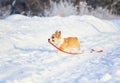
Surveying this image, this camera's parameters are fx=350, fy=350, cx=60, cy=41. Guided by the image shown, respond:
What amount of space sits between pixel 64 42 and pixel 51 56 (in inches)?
21.6

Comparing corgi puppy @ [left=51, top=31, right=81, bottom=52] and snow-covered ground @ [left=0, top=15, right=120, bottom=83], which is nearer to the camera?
snow-covered ground @ [left=0, top=15, right=120, bottom=83]

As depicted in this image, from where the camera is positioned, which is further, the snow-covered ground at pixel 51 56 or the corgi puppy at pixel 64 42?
the corgi puppy at pixel 64 42

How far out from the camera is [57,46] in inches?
339

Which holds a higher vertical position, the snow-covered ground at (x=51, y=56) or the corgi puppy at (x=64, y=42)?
the corgi puppy at (x=64, y=42)

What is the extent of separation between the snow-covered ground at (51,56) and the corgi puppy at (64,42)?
0.27 meters

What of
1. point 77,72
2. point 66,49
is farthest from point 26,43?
point 77,72

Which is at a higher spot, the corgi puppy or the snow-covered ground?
the corgi puppy

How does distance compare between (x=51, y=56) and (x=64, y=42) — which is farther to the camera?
(x=64, y=42)

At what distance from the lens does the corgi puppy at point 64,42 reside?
27.7ft

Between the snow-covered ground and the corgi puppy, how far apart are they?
274 mm

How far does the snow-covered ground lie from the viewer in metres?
6.53

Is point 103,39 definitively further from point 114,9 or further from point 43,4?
point 114,9

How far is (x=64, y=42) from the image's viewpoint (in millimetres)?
8711

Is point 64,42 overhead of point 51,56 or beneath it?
overhead
